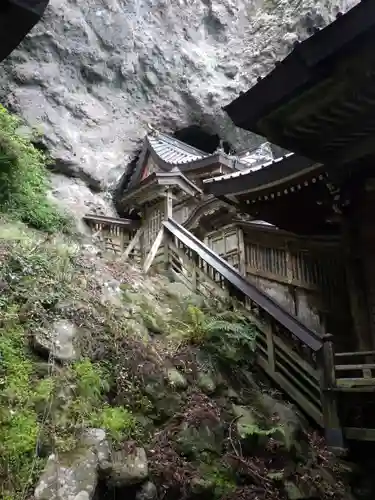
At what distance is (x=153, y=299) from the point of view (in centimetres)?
1005

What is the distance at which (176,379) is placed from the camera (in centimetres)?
709

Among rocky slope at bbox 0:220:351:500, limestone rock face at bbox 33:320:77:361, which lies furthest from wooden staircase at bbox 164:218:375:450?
limestone rock face at bbox 33:320:77:361

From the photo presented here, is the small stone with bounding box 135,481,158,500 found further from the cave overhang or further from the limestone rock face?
the cave overhang

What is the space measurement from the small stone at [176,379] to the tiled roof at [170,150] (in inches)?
450

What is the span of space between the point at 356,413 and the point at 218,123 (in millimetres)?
17928

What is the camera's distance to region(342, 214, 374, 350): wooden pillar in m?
7.19

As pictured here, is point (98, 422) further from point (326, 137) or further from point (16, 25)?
point (16, 25)

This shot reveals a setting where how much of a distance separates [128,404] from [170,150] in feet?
47.7

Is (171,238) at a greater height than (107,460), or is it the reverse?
(171,238)

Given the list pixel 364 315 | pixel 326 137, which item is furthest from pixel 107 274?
pixel 326 137

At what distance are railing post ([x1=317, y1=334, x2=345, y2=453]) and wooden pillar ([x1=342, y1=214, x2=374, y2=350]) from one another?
1.86ft

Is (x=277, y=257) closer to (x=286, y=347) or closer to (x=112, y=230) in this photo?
(x=286, y=347)

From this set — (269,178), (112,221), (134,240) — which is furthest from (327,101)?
(112,221)

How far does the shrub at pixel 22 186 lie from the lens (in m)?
12.2
